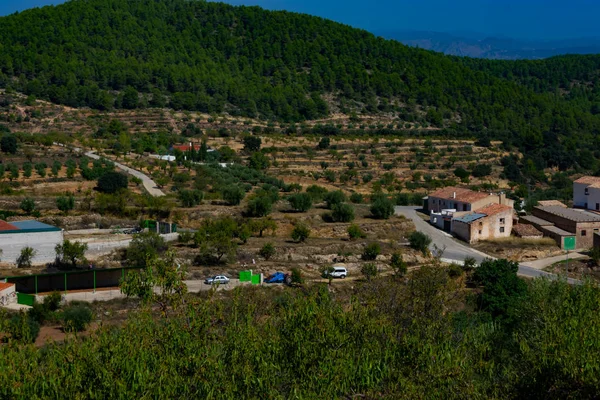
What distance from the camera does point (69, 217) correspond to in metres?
32.9

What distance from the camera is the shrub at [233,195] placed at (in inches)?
1427

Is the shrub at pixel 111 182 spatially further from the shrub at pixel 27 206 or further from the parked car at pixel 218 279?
the parked car at pixel 218 279

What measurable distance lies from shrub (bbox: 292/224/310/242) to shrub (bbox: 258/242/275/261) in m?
1.76

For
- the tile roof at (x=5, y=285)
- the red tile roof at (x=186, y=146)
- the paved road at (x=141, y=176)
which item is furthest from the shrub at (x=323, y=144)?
the tile roof at (x=5, y=285)

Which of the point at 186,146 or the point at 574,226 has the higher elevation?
the point at 186,146

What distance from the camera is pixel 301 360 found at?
1247 centimetres

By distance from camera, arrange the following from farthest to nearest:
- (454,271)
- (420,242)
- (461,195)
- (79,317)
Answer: (461,195)
(420,242)
(454,271)
(79,317)

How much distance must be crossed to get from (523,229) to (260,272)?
44.5 ft

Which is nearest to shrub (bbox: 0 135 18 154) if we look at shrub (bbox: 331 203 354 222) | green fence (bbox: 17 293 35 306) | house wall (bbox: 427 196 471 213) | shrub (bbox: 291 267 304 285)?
shrub (bbox: 331 203 354 222)

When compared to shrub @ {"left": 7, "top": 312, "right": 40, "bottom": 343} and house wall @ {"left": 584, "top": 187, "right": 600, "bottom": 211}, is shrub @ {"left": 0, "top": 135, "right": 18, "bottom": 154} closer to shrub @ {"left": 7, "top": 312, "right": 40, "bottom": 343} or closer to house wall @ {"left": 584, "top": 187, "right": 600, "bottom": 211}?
shrub @ {"left": 7, "top": 312, "right": 40, "bottom": 343}

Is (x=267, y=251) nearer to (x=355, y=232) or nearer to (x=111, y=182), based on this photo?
(x=355, y=232)

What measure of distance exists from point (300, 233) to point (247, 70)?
48201 mm

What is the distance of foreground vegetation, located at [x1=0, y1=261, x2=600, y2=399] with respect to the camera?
11.1 meters

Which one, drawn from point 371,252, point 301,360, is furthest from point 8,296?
point 301,360
